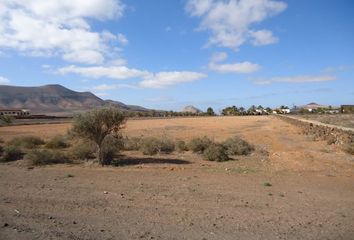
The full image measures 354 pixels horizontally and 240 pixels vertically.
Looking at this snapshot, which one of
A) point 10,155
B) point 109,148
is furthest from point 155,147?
point 10,155

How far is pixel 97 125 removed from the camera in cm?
1919

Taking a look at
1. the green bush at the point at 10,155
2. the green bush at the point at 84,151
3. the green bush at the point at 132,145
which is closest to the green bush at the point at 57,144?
the green bush at the point at 132,145

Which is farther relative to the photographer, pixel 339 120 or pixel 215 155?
pixel 339 120

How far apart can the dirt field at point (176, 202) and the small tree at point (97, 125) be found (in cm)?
173

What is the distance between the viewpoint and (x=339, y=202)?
11.1 m

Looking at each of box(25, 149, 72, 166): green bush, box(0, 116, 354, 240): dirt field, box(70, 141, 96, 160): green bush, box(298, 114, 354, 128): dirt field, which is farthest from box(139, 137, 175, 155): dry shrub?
box(298, 114, 354, 128): dirt field

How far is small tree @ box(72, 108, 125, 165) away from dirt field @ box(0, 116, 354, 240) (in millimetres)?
1731

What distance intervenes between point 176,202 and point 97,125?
949 cm

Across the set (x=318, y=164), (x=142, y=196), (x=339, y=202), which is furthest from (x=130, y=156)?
(x=339, y=202)

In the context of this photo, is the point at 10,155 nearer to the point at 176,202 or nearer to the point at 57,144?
the point at 57,144

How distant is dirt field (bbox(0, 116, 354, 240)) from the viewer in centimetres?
798

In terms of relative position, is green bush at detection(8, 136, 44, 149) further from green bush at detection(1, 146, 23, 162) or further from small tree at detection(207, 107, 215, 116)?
small tree at detection(207, 107, 215, 116)

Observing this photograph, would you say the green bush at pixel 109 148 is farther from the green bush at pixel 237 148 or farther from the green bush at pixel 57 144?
the green bush at pixel 57 144

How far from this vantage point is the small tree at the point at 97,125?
747 inches
